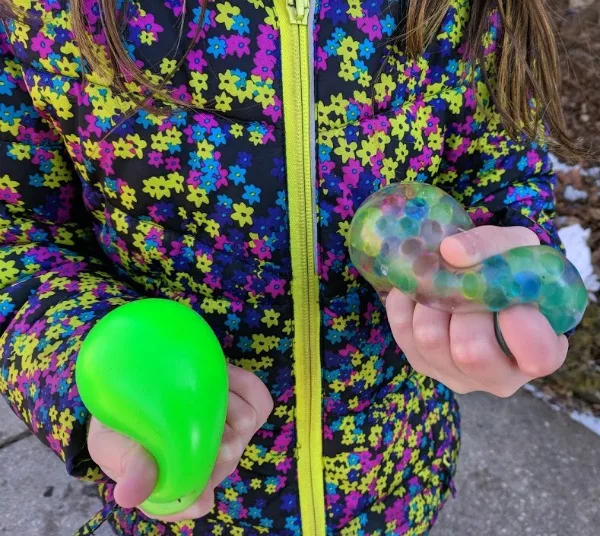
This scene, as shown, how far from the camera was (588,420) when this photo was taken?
6.05 ft

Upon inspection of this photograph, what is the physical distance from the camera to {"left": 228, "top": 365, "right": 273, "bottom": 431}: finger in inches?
28.3

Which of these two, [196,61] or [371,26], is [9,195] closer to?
[196,61]

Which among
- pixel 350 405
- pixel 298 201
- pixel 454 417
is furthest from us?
pixel 454 417

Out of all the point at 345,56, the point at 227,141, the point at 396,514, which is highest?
the point at 345,56

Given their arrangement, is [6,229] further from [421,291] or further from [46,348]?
[421,291]

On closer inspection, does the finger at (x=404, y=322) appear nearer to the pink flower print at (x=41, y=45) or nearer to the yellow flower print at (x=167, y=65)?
the yellow flower print at (x=167, y=65)

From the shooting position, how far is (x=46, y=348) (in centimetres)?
70

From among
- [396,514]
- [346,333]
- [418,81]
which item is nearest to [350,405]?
[346,333]

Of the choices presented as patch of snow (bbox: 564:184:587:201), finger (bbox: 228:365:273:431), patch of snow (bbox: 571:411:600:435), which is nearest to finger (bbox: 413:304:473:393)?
finger (bbox: 228:365:273:431)

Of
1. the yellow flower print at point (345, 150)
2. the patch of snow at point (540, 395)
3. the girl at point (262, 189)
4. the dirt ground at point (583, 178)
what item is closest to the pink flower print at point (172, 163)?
the girl at point (262, 189)

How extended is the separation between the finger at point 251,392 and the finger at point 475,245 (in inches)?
11.2

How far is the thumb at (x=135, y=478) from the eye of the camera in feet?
1.81

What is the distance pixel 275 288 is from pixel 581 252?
1.73m

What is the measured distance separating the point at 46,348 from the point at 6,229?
220 mm
